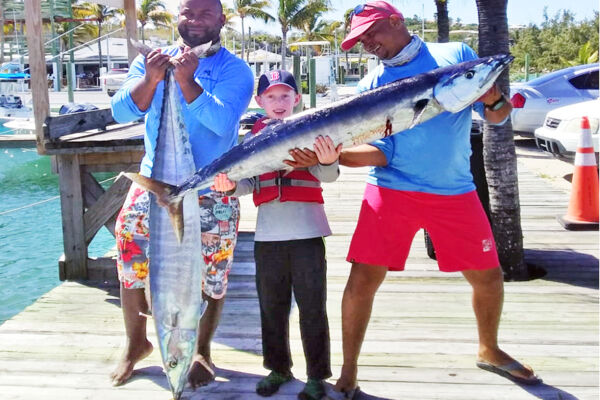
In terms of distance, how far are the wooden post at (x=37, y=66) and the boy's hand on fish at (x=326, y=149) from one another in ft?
10.3

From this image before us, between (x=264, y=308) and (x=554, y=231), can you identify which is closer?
(x=264, y=308)

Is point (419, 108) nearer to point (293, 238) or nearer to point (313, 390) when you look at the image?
point (293, 238)

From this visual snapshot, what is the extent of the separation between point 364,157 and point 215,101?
0.74 meters

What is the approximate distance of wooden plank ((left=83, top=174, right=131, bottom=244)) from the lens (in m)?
5.17

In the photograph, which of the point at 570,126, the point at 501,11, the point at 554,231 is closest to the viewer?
the point at 501,11

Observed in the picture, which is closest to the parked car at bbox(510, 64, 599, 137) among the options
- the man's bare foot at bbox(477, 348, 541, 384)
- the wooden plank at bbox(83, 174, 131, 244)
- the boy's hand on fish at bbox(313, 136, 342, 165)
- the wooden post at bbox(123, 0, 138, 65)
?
the wooden post at bbox(123, 0, 138, 65)

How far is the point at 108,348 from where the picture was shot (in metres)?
3.83

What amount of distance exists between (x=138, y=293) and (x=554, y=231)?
4747 millimetres

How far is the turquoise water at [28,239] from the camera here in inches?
289

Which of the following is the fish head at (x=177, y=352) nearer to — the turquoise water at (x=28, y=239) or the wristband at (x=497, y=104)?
the wristband at (x=497, y=104)

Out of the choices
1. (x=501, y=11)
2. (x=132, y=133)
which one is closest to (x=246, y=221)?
(x=132, y=133)

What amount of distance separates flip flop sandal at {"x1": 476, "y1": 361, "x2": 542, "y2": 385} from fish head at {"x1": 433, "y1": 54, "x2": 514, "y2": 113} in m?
1.41

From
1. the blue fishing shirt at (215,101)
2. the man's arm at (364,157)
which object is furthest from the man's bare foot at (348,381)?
the blue fishing shirt at (215,101)

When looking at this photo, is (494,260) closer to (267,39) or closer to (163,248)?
(163,248)
